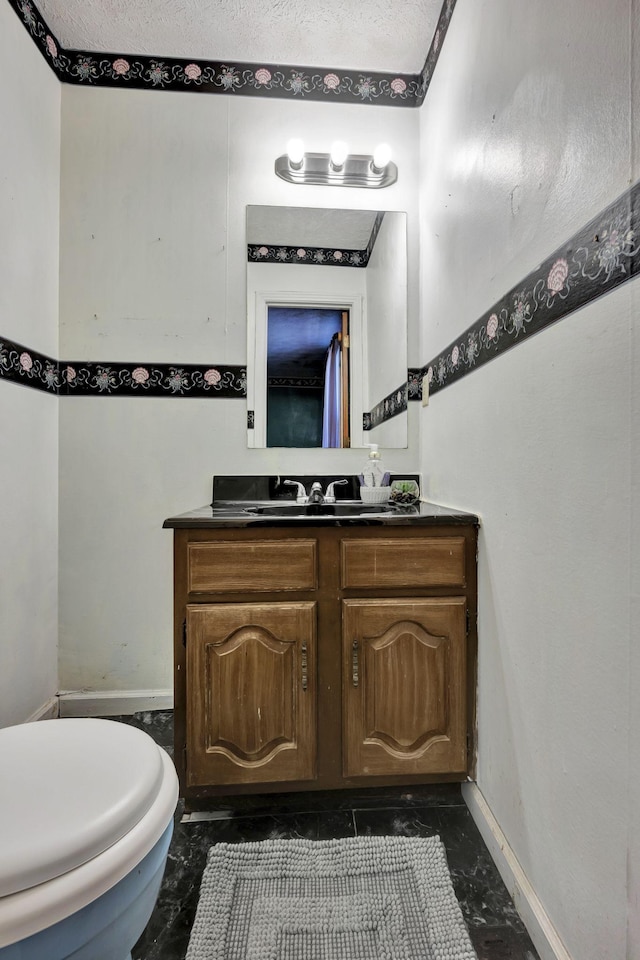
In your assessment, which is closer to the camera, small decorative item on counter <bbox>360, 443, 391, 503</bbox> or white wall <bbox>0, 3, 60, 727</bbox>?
white wall <bbox>0, 3, 60, 727</bbox>

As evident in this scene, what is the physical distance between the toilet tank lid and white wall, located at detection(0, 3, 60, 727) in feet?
2.86

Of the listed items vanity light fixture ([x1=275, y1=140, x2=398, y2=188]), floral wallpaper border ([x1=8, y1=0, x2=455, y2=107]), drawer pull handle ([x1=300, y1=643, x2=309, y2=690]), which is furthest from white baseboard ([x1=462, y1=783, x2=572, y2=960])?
floral wallpaper border ([x1=8, y1=0, x2=455, y2=107])

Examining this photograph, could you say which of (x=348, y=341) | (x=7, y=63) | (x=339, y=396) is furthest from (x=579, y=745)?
(x=7, y=63)

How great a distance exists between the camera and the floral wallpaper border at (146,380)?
177 centimetres

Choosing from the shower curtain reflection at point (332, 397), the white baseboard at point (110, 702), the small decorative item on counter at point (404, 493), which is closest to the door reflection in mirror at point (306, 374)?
the shower curtain reflection at point (332, 397)

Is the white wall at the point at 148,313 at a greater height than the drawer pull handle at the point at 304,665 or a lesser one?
greater

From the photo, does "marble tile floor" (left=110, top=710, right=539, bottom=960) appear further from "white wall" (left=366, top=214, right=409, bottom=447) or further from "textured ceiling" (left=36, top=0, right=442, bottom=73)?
"textured ceiling" (left=36, top=0, right=442, bottom=73)

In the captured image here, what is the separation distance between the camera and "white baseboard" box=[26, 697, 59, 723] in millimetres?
1616

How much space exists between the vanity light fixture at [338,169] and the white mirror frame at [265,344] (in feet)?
1.50

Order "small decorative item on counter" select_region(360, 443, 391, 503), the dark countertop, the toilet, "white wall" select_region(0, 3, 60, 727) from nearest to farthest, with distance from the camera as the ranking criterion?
the toilet, the dark countertop, "white wall" select_region(0, 3, 60, 727), "small decorative item on counter" select_region(360, 443, 391, 503)

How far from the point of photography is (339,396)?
1.81 m

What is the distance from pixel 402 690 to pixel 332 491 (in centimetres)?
79

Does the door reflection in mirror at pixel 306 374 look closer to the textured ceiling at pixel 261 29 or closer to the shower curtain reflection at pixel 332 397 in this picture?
the shower curtain reflection at pixel 332 397

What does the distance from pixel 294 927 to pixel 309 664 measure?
52 centimetres
